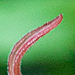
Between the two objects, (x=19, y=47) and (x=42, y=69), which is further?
(x=42, y=69)

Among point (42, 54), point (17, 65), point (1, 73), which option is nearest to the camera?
point (17, 65)

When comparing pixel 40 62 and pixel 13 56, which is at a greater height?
pixel 40 62

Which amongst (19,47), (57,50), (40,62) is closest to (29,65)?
(40,62)

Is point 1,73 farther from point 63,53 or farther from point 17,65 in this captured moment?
point 17,65

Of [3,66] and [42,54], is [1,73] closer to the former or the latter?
[3,66]

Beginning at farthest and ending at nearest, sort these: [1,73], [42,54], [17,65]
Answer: [42,54], [1,73], [17,65]

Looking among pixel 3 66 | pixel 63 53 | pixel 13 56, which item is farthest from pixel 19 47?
A: pixel 63 53
